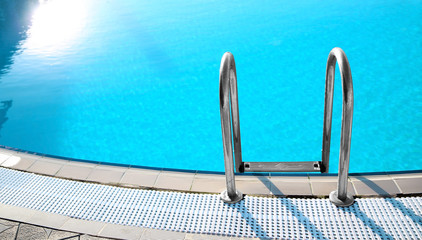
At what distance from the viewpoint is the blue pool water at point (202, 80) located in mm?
4840

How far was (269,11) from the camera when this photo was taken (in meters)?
9.12

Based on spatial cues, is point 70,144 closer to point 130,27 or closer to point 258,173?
point 258,173

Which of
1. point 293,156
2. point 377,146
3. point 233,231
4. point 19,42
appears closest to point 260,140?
point 293,156

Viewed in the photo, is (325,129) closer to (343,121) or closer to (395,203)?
(343,121)

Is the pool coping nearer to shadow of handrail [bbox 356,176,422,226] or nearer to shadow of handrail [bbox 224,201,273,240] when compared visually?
shadow of handrail [bbox 356,176,422,226]

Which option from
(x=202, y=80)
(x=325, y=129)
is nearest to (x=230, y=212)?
(x=325, y=129)

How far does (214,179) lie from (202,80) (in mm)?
3262

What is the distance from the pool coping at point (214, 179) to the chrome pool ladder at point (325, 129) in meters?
0.14

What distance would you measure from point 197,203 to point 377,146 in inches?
107

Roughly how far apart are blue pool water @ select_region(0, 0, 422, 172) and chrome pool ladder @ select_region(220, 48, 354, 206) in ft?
4.53

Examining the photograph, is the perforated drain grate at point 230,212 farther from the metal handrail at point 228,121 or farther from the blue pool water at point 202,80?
the blue pool water at point 202,80

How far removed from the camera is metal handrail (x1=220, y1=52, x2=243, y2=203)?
2471mm

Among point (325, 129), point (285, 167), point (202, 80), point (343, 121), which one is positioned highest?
point (343, 121)

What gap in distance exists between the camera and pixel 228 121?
2549 millimetres
